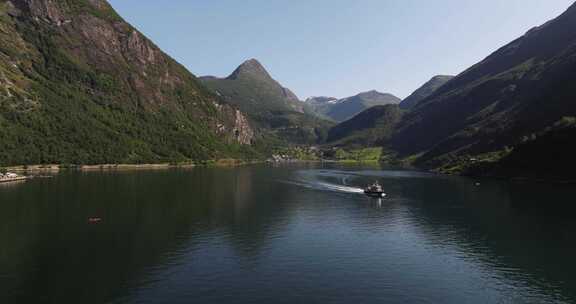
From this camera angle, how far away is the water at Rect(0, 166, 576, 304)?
6931 cm

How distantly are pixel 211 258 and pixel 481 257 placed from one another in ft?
183

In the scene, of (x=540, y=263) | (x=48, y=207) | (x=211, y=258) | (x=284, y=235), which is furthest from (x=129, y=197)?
(x=540, y=263)

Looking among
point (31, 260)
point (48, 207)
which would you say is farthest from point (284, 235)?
point (48, 207)

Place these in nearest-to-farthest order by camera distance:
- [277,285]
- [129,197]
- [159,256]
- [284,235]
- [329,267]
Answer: [277,285]
[329,267]
[159,256]
[284,235]
[129,197]

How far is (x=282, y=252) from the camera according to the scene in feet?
311

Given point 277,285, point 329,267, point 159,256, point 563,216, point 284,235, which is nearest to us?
point 277,285

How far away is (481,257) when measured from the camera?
3637 inches

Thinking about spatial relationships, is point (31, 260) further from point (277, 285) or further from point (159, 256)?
point (277, 285)

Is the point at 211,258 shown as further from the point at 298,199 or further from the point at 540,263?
the point at 298,199

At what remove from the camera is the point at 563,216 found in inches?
5433

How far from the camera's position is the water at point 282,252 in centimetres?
6931

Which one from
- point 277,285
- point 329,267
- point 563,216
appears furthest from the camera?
point 563,216

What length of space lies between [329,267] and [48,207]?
106738 mm

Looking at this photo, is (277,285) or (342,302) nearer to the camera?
(342,302)
